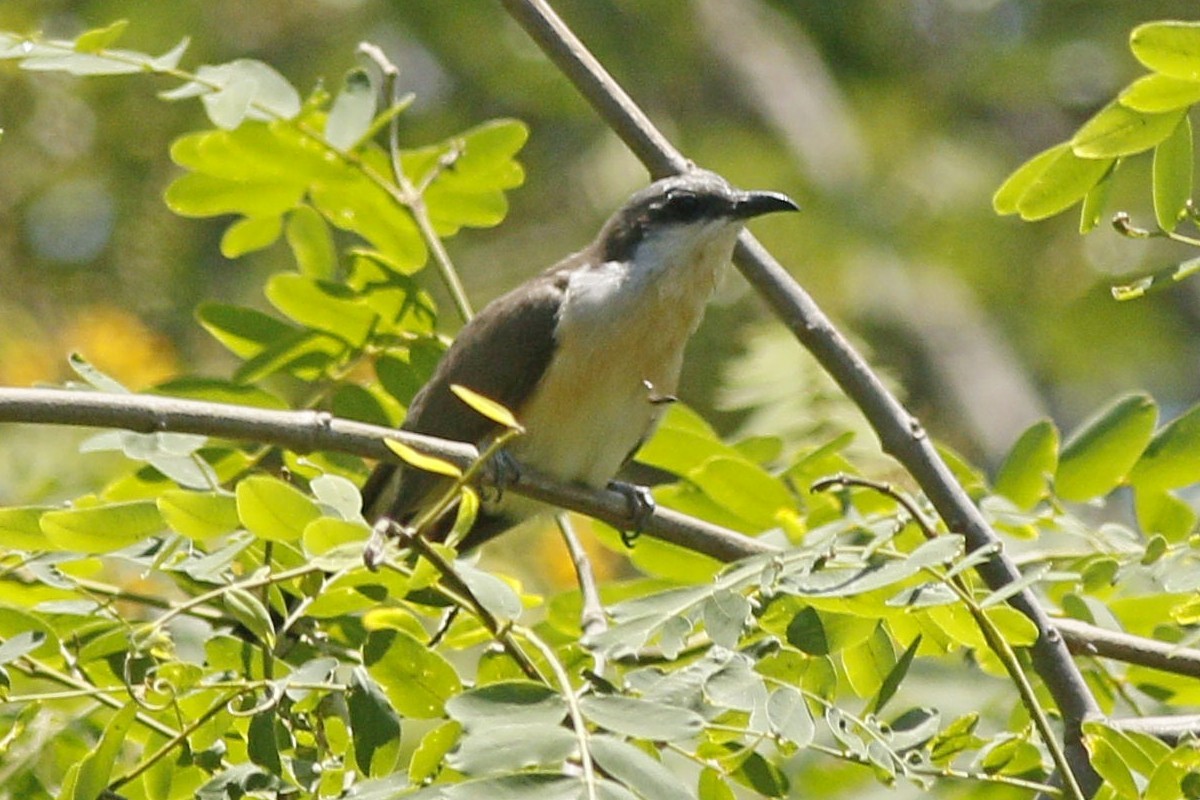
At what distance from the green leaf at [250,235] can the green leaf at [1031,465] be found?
1870 millimetres

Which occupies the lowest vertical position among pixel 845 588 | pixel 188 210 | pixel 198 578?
pixel 845 588

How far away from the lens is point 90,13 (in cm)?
884

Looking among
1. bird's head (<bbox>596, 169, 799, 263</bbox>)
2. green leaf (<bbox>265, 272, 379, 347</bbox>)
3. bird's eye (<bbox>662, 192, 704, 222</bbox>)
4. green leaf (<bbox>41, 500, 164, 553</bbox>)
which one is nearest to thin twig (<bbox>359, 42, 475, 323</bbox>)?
A: green leaf (<bbox>265, 272, 379, 347</bbox>)

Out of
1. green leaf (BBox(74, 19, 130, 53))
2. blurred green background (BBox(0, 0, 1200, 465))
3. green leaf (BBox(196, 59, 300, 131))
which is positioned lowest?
blurred green background (BBox(0, 0, 1200, 465))

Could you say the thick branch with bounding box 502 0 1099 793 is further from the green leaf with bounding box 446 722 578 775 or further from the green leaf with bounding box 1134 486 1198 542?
the green leaf with bounding box 446 722 578 775

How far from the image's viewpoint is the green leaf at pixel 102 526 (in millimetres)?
3049

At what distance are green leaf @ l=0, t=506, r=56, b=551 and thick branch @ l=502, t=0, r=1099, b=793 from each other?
1.50 meters

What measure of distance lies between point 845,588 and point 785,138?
28.5 feet

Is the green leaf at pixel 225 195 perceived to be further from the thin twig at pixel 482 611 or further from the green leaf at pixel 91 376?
the thin twig at pixel 482 611

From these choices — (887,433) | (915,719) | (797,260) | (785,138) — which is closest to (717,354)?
(797,260)

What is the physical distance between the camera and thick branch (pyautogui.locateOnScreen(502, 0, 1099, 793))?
3.00 meters

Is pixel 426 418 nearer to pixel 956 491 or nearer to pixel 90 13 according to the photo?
pixel 956 491

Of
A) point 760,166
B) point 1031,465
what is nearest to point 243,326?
point 1031,465

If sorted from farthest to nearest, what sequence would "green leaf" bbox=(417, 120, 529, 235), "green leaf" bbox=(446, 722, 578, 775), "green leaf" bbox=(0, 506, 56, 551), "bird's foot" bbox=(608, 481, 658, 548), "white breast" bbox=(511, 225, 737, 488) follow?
"white breast" bbox=(511, 225, 737, 488), "green leaf" bbox=(417, 120, 529, 235), "bird's foot" bbox=(608, 481, 658, 548), "green leaf" bbox=(0, 506, 56, 551), "green leaf" bbox=(446, 722, 578, 775)
